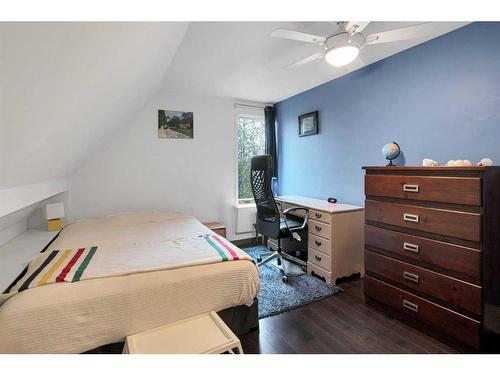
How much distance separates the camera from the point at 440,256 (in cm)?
170

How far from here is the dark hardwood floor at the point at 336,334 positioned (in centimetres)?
168

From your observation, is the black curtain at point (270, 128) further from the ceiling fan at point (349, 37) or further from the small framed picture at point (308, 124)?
the ceiling fan at point (349, 37)

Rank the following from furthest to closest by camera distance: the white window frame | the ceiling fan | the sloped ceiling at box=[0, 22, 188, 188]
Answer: the white window frame → the ceiling fan → the sloped ceiling at box=[0, 22, 188, 188]

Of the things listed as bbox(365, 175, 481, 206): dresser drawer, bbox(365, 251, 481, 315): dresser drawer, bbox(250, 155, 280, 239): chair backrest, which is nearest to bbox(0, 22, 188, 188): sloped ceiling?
bbox(250, 155, 280, 239): chair backrest

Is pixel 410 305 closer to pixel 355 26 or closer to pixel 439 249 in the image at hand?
pixel 439 249

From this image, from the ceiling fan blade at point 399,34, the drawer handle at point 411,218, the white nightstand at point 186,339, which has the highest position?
the ceiling fan blade at point 399,34

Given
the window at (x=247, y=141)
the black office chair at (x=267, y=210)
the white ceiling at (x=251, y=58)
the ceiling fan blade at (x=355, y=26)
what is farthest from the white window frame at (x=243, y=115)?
the ceiling fan blade at (x=355, y=26)

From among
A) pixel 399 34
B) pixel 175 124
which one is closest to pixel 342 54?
pixel 399 34

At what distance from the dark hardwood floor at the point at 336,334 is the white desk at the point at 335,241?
0.48 meters

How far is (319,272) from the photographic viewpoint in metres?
2.75

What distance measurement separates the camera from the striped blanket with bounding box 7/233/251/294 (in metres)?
1.47

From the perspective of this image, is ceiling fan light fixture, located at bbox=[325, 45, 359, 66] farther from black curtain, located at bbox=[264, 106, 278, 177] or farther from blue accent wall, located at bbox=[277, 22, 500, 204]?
black curtain, located at bbox=[264, 106, 278, 177]

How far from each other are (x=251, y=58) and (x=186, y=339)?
2.43 m
